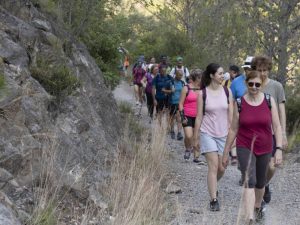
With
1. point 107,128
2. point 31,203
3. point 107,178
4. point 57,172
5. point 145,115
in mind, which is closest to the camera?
point 31,203

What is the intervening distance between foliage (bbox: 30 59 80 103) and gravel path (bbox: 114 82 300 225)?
1959 millimetres

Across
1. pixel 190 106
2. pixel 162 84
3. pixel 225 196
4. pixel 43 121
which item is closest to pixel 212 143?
pixel 225 196

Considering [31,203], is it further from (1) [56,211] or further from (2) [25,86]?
(2) [25,86]

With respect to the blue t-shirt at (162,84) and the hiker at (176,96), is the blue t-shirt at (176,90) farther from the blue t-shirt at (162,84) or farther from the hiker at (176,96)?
the blue t-shirt at (162,84)

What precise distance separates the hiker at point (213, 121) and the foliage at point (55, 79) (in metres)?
1.78

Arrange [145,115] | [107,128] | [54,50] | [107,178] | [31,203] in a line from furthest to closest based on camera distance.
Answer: [145,115] < [107,128] < [54,50] < [107,178] < [31,203]

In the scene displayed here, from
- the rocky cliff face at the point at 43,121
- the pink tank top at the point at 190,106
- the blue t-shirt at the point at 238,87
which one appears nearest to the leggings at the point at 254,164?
the rocky cliff face at the point at 43,121

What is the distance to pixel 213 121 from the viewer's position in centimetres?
695

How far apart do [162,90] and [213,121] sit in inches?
249

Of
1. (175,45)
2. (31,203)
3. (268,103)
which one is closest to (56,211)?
(31,203)

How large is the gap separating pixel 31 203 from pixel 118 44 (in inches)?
412

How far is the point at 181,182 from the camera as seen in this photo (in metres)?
8.52

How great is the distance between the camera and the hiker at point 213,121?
22.3 feet

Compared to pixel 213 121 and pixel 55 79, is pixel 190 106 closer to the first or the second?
pixel 213 121
